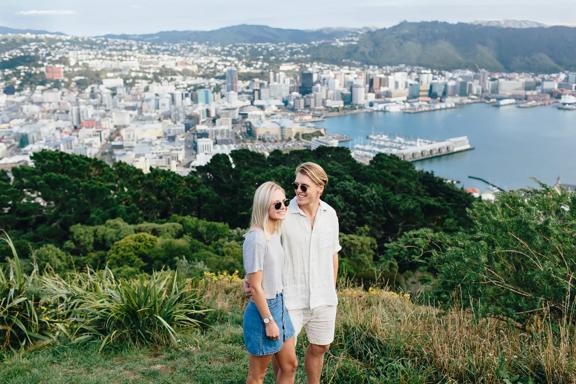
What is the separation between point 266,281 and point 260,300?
50 mm

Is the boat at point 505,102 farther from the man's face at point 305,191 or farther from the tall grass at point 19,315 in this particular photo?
the man's face at point 305,191

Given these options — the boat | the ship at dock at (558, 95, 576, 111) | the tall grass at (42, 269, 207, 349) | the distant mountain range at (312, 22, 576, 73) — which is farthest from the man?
the distant mountain range at (312, 22, 576, 73)

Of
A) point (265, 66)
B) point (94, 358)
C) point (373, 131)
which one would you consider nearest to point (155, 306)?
point (94, 358)

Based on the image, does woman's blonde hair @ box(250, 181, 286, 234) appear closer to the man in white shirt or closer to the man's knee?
the man in white shirt

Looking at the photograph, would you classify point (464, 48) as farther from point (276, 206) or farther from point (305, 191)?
point (276, 206)

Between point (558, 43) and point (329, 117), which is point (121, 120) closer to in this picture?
point (329, 117)

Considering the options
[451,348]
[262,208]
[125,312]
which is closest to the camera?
[262,208]

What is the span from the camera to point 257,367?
1.38 m

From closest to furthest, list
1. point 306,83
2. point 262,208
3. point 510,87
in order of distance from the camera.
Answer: point 262,208
point 510,87
point 306,83

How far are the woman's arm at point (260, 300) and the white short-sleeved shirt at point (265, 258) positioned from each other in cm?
2

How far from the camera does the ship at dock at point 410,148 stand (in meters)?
28.8

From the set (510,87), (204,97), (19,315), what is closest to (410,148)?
(19,315)

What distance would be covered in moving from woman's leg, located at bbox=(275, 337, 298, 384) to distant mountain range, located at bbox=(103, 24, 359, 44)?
410 ft

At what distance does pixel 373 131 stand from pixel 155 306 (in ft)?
124
